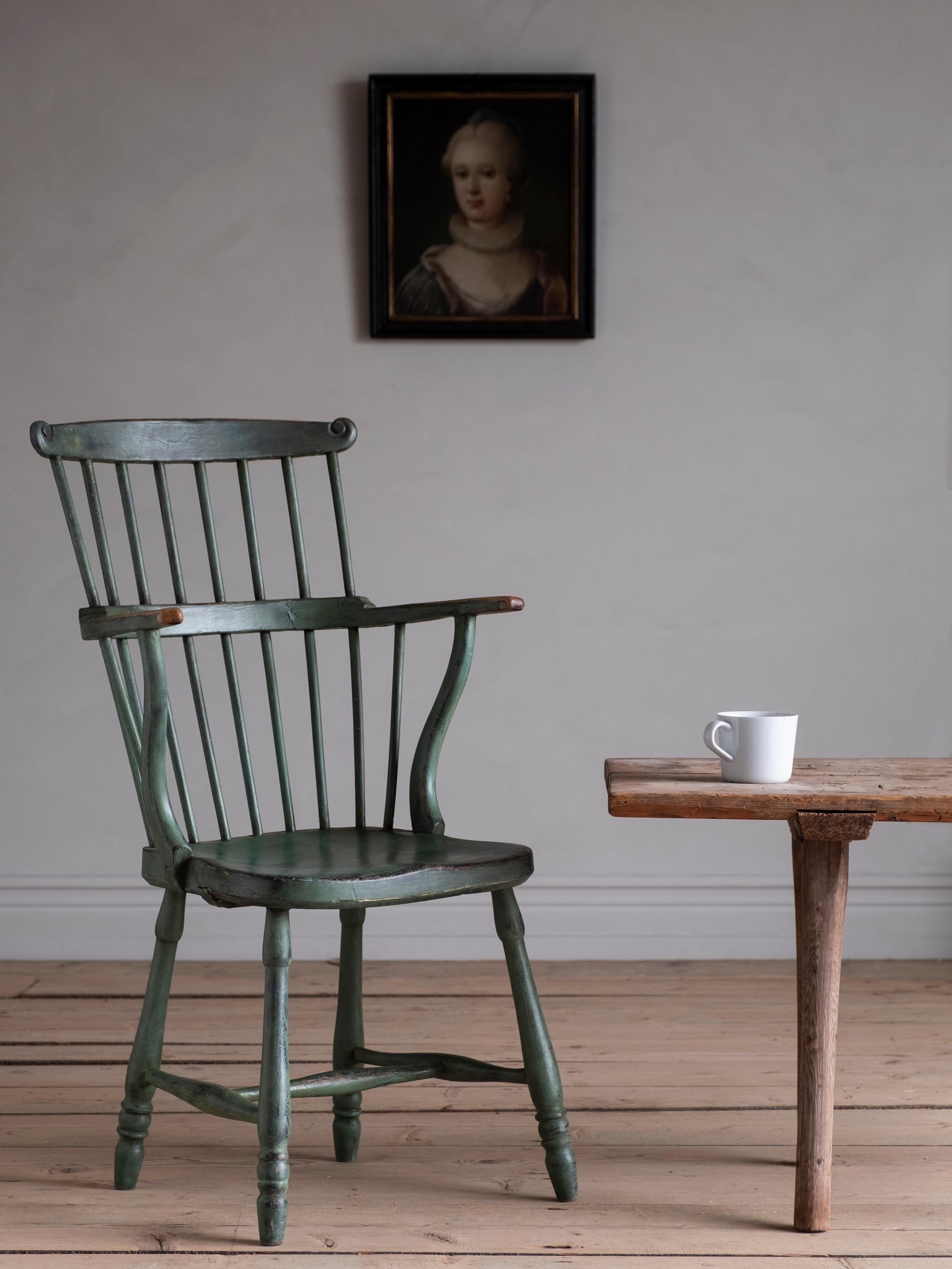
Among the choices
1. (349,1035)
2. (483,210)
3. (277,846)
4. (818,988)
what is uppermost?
(483,210)

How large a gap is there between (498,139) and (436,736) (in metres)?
1.51

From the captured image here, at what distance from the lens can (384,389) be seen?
2611 millimetres

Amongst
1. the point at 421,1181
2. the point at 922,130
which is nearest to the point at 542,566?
the point at 922,130

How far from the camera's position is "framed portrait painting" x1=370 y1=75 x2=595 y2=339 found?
2.55 m

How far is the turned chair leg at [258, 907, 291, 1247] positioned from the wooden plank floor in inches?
2.5

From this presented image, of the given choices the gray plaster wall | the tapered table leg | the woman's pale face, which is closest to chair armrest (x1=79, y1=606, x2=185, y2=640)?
the tapered table leg

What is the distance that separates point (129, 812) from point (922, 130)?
222cm

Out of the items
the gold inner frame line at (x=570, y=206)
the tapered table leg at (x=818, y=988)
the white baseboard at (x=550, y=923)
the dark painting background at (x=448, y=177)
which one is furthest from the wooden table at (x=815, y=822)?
the dark painting background at (x=448, y=177)

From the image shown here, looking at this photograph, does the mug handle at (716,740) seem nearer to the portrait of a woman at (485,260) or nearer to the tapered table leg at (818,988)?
the tapered table leg at (818,988)

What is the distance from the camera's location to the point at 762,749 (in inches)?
53.6

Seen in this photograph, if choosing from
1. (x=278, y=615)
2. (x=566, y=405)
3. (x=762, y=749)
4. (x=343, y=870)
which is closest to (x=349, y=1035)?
(x=343, y=870)

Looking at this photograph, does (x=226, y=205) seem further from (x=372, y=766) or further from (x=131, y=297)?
(x=372, y=766)

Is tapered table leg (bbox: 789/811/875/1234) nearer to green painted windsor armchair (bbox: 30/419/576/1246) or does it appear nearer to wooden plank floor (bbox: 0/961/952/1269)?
wooden plank floor (bbox: 0/961/952/1269)

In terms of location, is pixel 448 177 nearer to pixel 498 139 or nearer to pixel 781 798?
pixel 498 139
